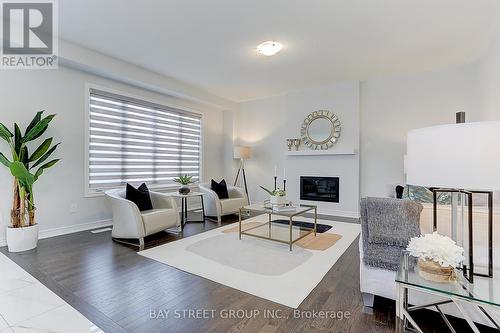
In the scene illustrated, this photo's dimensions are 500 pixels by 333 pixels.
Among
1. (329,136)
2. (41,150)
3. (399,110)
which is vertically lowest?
(41,150)

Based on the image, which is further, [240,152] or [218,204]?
[240,152]

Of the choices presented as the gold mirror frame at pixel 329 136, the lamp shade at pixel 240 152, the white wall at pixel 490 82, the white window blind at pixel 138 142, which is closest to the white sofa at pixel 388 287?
the white wall at pixel 490 82

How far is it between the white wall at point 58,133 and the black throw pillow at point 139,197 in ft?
3.34

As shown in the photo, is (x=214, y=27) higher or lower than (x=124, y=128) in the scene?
higher

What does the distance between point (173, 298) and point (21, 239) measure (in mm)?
2403

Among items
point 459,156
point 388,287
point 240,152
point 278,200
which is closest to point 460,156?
point 459,156

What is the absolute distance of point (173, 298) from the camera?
2.07 m

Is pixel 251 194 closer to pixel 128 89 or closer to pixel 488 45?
pixel 128 89

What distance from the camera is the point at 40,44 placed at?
11.4 ft

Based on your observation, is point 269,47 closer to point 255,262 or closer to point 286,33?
point 286,33

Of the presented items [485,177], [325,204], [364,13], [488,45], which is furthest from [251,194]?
[485,177]

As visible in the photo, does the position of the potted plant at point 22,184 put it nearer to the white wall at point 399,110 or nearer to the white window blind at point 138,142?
the white window blind at point 138,142

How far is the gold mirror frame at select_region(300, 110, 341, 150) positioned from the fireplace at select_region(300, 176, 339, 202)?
29.0 inches

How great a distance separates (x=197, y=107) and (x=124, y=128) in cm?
202
